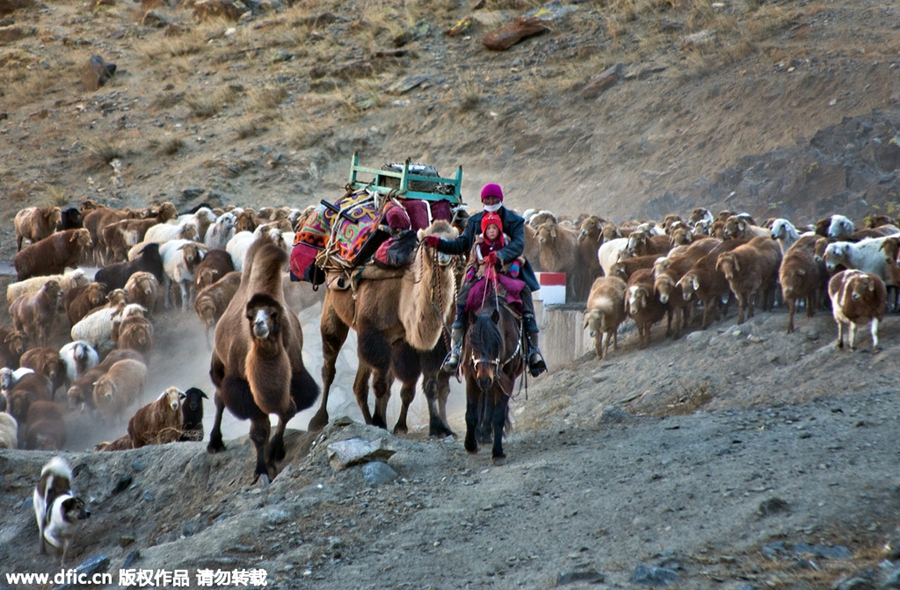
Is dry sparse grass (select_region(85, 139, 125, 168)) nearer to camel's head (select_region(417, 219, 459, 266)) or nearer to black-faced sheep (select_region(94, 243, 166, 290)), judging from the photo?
black-faced sheep (select_region(94, 243, 166, 290))

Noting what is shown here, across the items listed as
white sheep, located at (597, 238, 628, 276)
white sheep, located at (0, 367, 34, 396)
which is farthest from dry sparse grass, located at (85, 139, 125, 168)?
white sheep, located at (597, 238, 628, 276)

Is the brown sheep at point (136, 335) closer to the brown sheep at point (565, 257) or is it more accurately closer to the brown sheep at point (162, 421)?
the brown sheep at point (162, 421)

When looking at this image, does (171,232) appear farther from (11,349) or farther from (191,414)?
(191,414)

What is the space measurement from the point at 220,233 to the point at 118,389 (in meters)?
6.46

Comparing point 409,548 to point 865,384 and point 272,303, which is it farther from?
point 865,384

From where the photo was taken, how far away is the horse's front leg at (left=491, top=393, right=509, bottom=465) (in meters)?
7.49

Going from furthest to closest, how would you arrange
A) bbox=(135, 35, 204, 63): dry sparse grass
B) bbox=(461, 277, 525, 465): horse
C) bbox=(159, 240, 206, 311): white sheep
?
bbox=(135, 35, 204, 63): dry sparse grass
bbox=(159, 240, 206, 311): white sheep
bbox=(461, 277, 525, 465): horse

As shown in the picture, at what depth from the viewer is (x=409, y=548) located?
580 centimetres

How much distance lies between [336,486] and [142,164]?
1088 inches

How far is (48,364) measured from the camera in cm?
1552

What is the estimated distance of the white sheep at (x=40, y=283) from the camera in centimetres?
1850

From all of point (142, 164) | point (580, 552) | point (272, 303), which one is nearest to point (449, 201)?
point (272, 303)

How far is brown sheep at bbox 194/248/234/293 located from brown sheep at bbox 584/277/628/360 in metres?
7.19

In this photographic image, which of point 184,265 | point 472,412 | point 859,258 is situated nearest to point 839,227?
point 859,258
